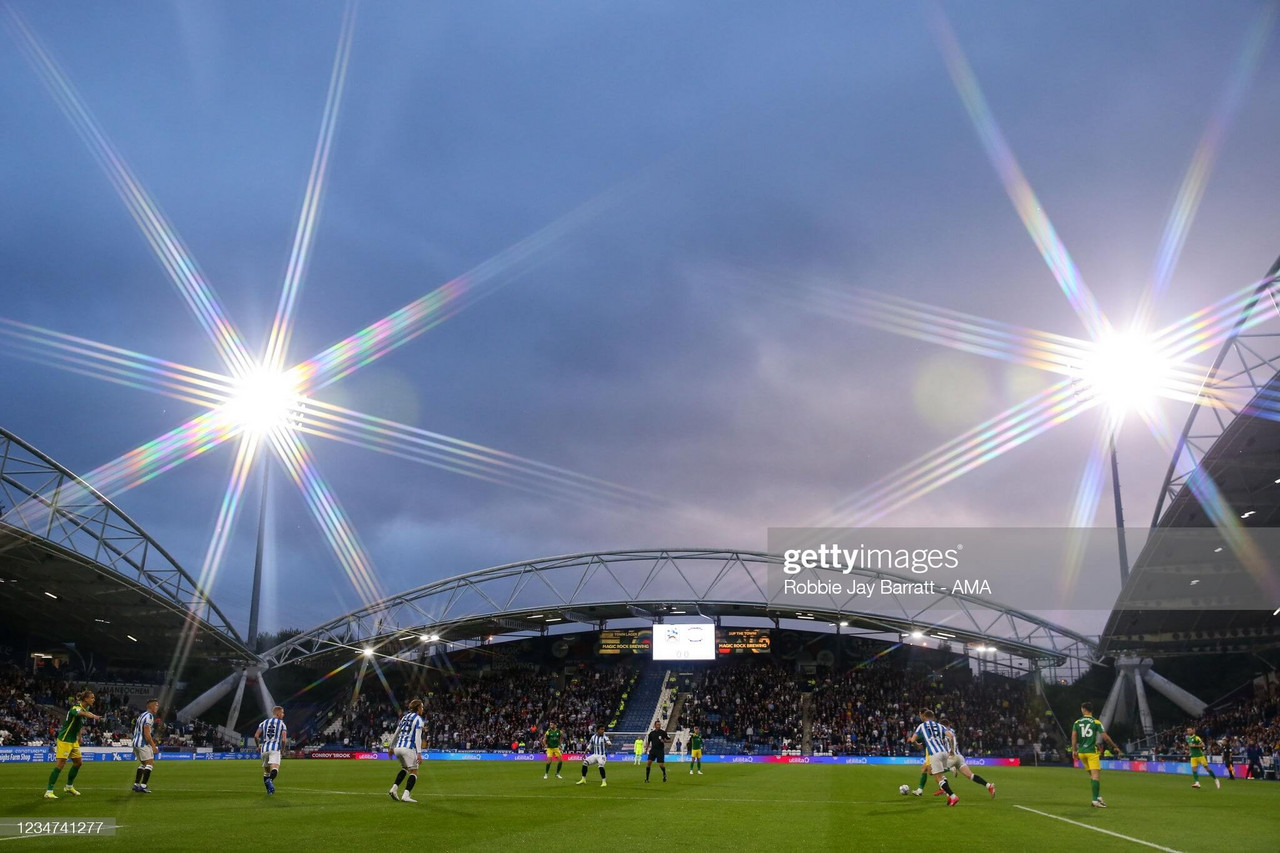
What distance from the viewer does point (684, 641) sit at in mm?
62406

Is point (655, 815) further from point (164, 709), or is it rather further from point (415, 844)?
point (164, 709)

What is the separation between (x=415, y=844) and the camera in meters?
11.7

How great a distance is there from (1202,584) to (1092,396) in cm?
1431

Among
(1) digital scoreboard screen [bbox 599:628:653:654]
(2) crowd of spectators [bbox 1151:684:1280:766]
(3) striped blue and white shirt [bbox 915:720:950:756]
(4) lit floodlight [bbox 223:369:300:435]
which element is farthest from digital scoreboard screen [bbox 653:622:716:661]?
(3) striped blue and white shirt [bbox 915:720:950:756]

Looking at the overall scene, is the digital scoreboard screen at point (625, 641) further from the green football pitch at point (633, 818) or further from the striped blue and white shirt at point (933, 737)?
the striped blue and white shirt at point (933, 737)

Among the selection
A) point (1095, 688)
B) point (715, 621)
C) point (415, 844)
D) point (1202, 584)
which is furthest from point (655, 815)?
point (1095, 688)

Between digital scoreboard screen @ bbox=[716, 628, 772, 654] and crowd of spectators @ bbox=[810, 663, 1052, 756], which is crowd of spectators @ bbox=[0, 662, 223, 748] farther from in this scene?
crowd of spectators @ bbox=[810, 663, 1052, 756]

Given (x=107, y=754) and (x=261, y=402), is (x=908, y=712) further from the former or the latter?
(x=107, y=754)

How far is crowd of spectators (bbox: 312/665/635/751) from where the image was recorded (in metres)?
64.8

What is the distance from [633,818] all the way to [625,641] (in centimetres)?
5694

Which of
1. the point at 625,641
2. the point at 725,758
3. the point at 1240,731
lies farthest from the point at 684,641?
the point at 1240,731

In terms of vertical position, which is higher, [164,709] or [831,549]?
[831,549]

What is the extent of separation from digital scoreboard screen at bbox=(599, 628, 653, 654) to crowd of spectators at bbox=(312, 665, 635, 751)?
2.55 metres

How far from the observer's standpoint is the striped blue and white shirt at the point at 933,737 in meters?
20.0
